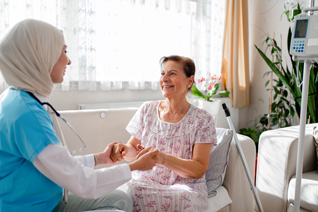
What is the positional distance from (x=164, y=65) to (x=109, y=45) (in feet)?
4.38

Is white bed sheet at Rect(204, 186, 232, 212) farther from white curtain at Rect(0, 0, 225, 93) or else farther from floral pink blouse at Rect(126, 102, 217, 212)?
white curtain at Rect(0, 0, 225, 93)

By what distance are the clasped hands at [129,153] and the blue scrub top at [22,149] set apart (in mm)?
480

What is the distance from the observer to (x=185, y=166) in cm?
134

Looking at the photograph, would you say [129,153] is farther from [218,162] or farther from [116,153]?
[218,162]

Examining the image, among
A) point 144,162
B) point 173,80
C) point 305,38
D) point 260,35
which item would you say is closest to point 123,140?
point 173,80

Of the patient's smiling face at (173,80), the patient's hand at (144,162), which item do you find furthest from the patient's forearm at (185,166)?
the patient's smiling face at (173,80)

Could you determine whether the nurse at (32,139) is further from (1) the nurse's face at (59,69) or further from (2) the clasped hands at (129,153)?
(2) the clasped hands at (129,153)

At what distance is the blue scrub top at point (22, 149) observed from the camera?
781 mm

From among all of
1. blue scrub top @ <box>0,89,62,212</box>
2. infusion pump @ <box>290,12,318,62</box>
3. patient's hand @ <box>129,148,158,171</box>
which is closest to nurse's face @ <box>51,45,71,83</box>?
blue scrub top @ <box>0,89,62,212</box>

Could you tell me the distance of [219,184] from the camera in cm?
153

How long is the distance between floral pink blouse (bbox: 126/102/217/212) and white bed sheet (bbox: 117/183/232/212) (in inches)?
2.5

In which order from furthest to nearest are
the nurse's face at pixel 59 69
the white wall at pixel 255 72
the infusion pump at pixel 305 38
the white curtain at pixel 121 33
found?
the white wall at pixel 255 72, the white curtain at pixel 121 33, the infusion pump at pixel 305 38, the nurse's face at pixel 59 69

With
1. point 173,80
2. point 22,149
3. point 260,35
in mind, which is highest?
point 260,35

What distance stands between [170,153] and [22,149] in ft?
2.84
